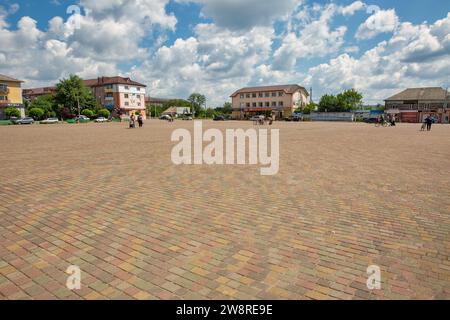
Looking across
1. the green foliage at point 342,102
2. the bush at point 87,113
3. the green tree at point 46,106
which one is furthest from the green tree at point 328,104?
the green tree at point 46,106

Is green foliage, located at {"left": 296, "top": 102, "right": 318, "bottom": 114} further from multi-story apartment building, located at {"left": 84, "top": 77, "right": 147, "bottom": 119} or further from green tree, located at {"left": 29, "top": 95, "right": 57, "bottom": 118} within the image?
green tree, located at {"left": 29, "top": 95, "right": 57, "bottom": 118}

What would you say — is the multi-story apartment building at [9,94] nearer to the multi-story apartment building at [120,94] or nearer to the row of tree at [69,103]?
the row of tree at [69,103]

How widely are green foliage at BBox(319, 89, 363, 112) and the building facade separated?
12.0 meters

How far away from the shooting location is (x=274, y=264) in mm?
3238

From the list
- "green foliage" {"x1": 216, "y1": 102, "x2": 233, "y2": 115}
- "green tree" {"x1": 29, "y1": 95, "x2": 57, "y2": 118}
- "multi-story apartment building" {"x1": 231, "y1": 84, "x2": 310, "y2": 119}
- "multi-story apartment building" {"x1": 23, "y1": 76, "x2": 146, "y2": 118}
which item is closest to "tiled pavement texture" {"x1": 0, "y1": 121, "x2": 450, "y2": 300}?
"green tree" {"x1": 29, "y1": 95, "x2": 57, "y2": 118}

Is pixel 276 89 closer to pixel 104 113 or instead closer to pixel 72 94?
pixel 104 113

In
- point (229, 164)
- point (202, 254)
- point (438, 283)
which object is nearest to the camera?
point (438, 283)

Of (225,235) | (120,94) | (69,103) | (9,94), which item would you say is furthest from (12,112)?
(225,235)

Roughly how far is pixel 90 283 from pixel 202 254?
123 centimetres

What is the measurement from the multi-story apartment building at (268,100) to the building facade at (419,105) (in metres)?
23.0

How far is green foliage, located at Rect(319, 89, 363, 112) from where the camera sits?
78750 millimetres
